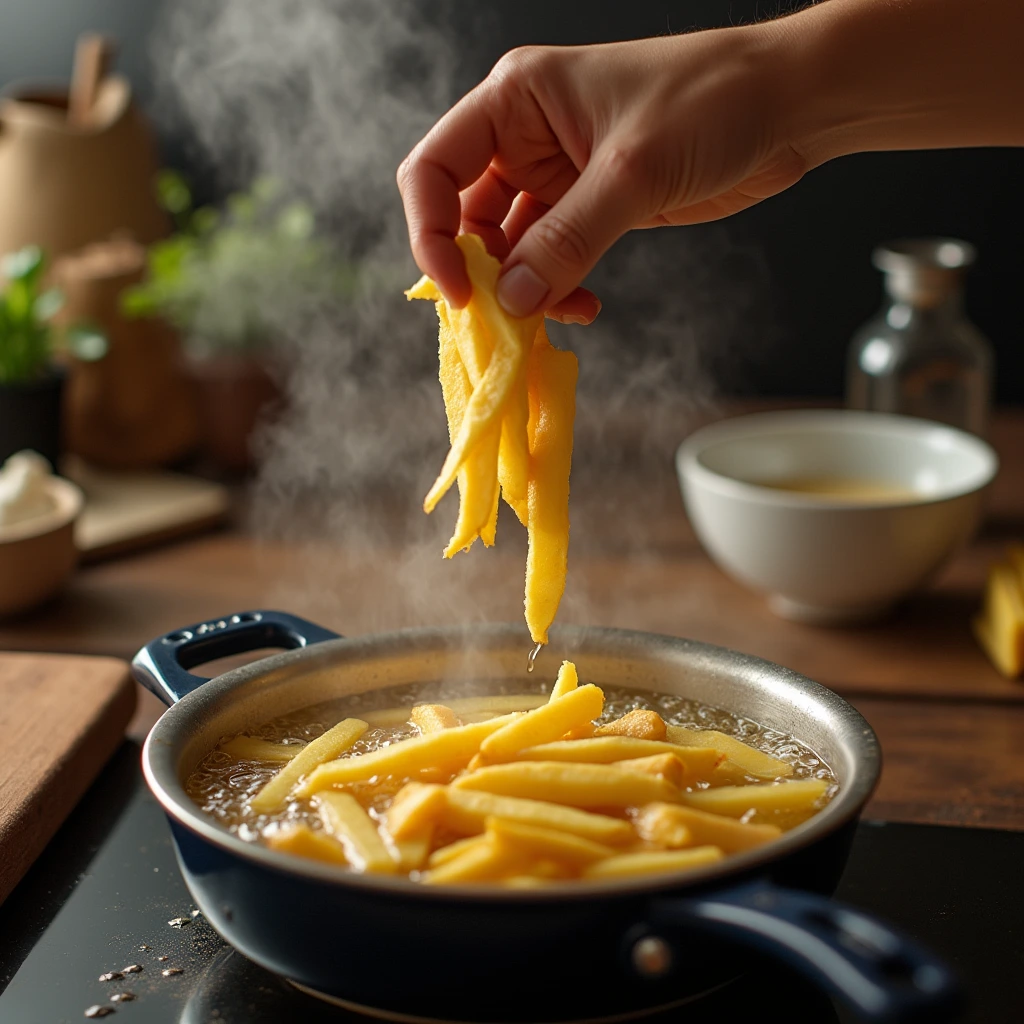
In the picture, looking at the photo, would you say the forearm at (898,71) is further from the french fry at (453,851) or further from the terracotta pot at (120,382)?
the terracotta pot at (120,382)

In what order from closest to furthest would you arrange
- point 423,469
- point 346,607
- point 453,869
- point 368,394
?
1. point 453,869
2. point 346,607
3. point 423,469
4. point 368,394

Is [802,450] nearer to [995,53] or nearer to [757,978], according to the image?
[995,53]

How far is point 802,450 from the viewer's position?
93.1 inches

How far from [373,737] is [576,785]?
0.31 metres

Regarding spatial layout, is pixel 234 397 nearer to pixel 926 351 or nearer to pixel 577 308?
A: pixel 926 351

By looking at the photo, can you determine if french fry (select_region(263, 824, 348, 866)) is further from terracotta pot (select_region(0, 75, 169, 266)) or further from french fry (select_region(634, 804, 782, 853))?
terracotta pot (select_region(0, 75, 169, 266))

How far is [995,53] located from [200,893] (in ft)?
3.57

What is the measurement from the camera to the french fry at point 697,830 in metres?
0.95

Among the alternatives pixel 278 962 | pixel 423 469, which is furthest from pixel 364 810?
pixel 423 469

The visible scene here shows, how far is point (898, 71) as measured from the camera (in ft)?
4.23

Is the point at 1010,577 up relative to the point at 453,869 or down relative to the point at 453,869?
down

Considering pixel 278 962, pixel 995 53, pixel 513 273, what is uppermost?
pixel 995 53

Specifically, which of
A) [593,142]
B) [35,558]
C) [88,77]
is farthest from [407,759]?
[88,77]

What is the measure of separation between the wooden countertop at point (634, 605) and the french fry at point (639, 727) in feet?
1.47
